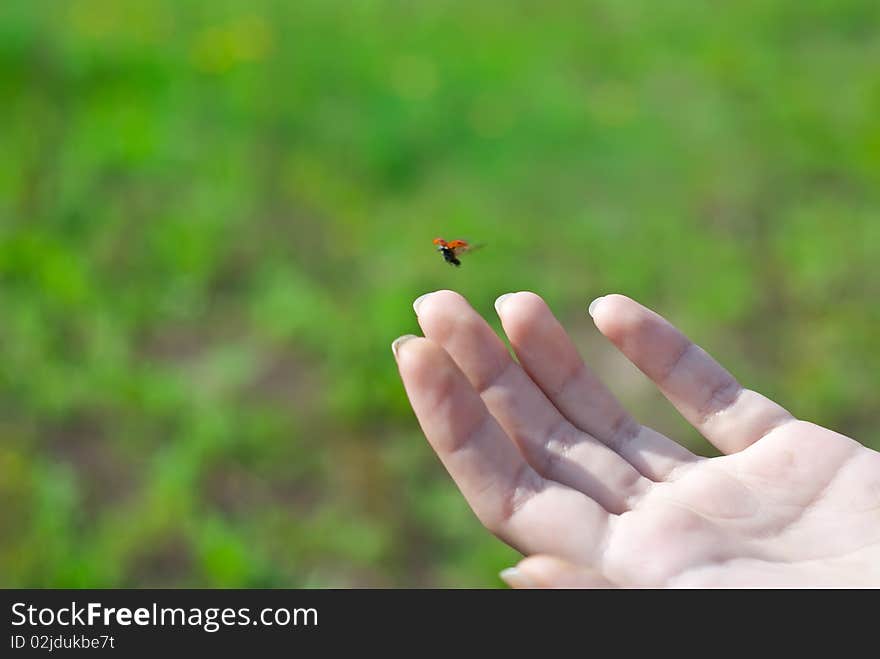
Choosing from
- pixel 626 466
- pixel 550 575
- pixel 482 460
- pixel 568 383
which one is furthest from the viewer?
pixel 568 383

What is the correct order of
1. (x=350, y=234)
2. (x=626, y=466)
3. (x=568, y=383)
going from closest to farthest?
(x=626, y=466)
(x=568, y=383)
(x=350, y=234)

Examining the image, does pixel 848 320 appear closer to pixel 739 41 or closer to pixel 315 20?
pixel 739 41

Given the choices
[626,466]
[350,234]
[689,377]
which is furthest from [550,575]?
[350,234]

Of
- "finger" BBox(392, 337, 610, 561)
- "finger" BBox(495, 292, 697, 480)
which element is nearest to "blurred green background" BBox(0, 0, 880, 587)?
"finger" BBox(495, 292, 697, 480)

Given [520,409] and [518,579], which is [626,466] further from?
[518,579]

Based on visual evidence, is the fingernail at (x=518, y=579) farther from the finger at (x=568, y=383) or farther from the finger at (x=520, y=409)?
the finger at (x=568, y=383)

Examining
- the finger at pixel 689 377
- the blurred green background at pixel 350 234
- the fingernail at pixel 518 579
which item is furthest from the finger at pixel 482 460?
the blurred green background at pixel 350 234

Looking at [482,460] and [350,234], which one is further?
[350,234]

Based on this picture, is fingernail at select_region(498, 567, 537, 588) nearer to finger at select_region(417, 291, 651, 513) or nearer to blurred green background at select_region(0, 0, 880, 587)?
finger at select_region(417, 291, 651, 513)
